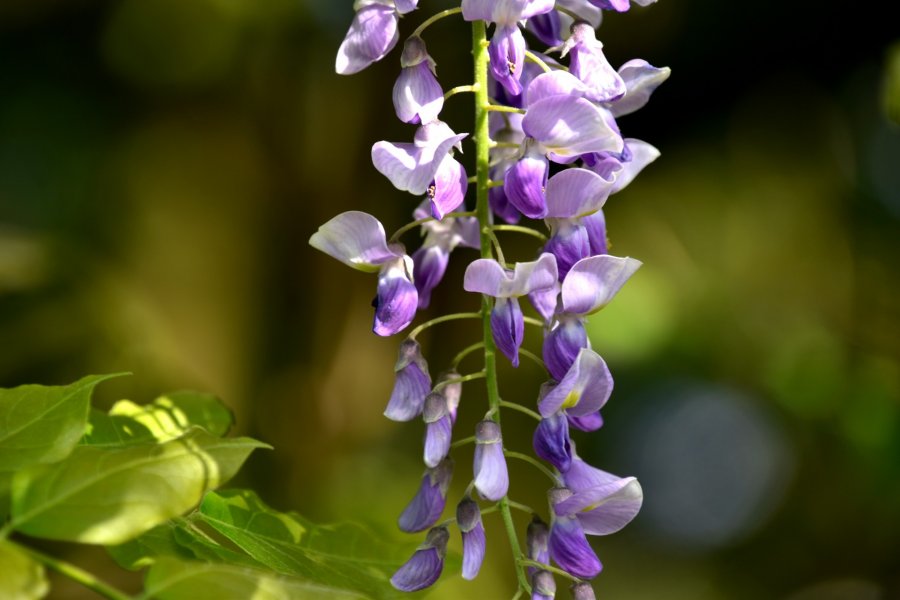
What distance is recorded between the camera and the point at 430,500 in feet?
1.88

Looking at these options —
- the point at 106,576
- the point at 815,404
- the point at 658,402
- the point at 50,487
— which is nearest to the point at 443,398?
the point at 50,487

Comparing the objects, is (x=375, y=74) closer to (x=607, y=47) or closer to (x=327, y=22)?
(x=327, y=22)

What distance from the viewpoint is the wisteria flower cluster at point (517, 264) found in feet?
1.69

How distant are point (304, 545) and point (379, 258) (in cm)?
20

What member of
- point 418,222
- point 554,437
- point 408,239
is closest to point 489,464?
point 554,437

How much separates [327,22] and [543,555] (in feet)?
5.35

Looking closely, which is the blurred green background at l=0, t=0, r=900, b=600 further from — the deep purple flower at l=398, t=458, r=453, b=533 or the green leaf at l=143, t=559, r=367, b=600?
the green leaf at l=143, t=559, r=367, b=600

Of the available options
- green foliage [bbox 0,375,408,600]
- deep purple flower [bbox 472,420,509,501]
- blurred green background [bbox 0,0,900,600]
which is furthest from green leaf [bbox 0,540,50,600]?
blurred green background [bbox 0,0,900,600]

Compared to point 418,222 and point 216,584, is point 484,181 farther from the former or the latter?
point 216,584

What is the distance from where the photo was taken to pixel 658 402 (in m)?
2.40

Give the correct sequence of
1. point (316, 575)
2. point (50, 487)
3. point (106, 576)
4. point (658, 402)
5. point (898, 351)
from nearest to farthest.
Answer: point (50, 487)
point (316, 575)
point (106, 576)
point (898, 351)
point (658, 402)

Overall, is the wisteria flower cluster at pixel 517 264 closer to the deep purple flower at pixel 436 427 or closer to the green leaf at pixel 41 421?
the deep purple flower at pixel 436 427

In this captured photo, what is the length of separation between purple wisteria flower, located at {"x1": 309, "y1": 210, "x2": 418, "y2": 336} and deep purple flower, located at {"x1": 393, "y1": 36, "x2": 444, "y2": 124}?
0.07 metres

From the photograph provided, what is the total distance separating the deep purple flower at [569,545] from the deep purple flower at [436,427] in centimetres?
7
